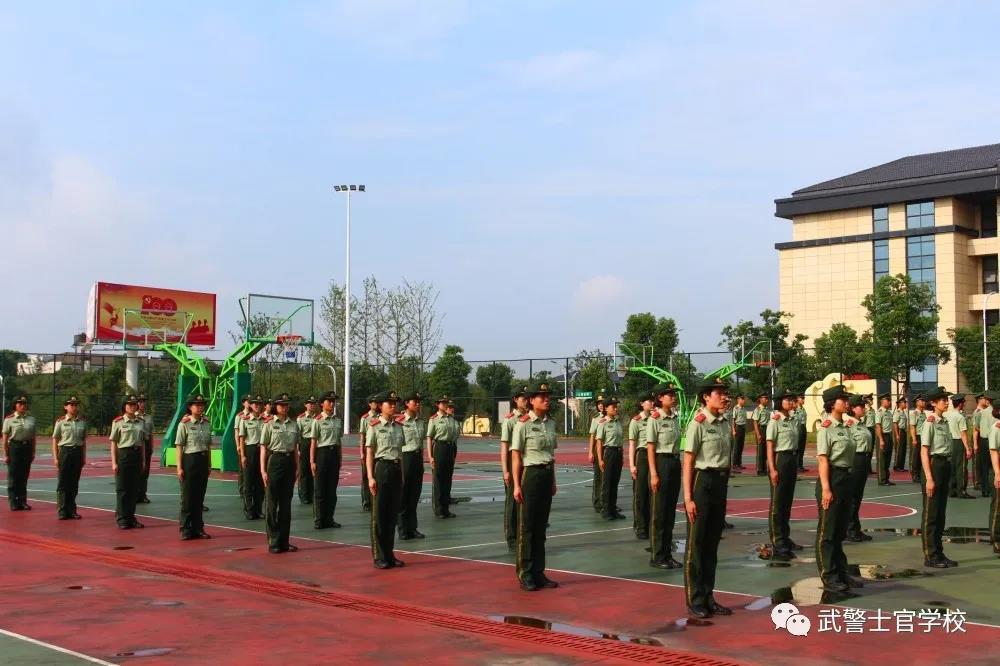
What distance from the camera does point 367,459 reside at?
1205 centimetres

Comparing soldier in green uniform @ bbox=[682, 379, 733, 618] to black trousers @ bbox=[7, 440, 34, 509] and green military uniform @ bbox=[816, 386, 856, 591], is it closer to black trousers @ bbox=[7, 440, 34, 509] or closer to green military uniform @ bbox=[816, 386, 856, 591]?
green military uniform @ bbox=[816, 386, 856, 591]

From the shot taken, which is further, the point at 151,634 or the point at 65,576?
the point at 65,576

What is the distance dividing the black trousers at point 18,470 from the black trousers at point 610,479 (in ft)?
32.8

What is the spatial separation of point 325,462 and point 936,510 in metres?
8.64

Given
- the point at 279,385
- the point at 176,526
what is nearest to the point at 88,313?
the point at 279,385

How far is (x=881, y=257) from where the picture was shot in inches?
2672

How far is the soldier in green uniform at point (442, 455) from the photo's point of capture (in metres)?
16.9

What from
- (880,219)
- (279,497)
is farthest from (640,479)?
(880,219)

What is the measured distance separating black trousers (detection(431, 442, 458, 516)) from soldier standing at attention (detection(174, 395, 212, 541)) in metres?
3.87

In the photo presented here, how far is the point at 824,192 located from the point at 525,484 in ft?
210

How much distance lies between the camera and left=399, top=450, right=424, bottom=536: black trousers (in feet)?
46.1

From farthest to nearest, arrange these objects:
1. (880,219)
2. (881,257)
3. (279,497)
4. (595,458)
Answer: (880,219), (881,257), (595,458), (279,497)

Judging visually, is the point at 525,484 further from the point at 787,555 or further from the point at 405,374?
the point at 405,374

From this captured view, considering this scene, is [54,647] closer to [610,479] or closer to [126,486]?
[126,486]
